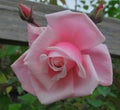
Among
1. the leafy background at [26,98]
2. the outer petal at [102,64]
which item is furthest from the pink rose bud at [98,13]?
the leafy background at [26,98]

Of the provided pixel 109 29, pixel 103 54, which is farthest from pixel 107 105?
pixel 103 54

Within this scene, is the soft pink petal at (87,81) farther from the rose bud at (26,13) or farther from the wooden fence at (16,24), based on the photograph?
the wooden fence at (16,24)

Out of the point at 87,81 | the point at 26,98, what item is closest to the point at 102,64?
the point at 87,81

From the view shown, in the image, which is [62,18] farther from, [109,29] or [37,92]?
[109,29]

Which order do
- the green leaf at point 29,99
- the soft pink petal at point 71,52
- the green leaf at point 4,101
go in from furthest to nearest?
the green leaf at point 29,99 < the green leaf at point 4,101 < the soft pink petal at point 71,52

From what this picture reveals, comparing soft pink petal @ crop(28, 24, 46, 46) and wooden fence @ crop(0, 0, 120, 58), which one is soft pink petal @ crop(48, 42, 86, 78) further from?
wooden fence @ crop(0, 0, 120, 58)

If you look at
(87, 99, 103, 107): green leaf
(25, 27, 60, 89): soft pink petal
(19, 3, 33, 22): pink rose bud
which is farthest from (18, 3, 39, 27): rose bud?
(87, 99, 103, 107): green leaf

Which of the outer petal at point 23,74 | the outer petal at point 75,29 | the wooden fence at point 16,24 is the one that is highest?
the outer petal at point 75,29
